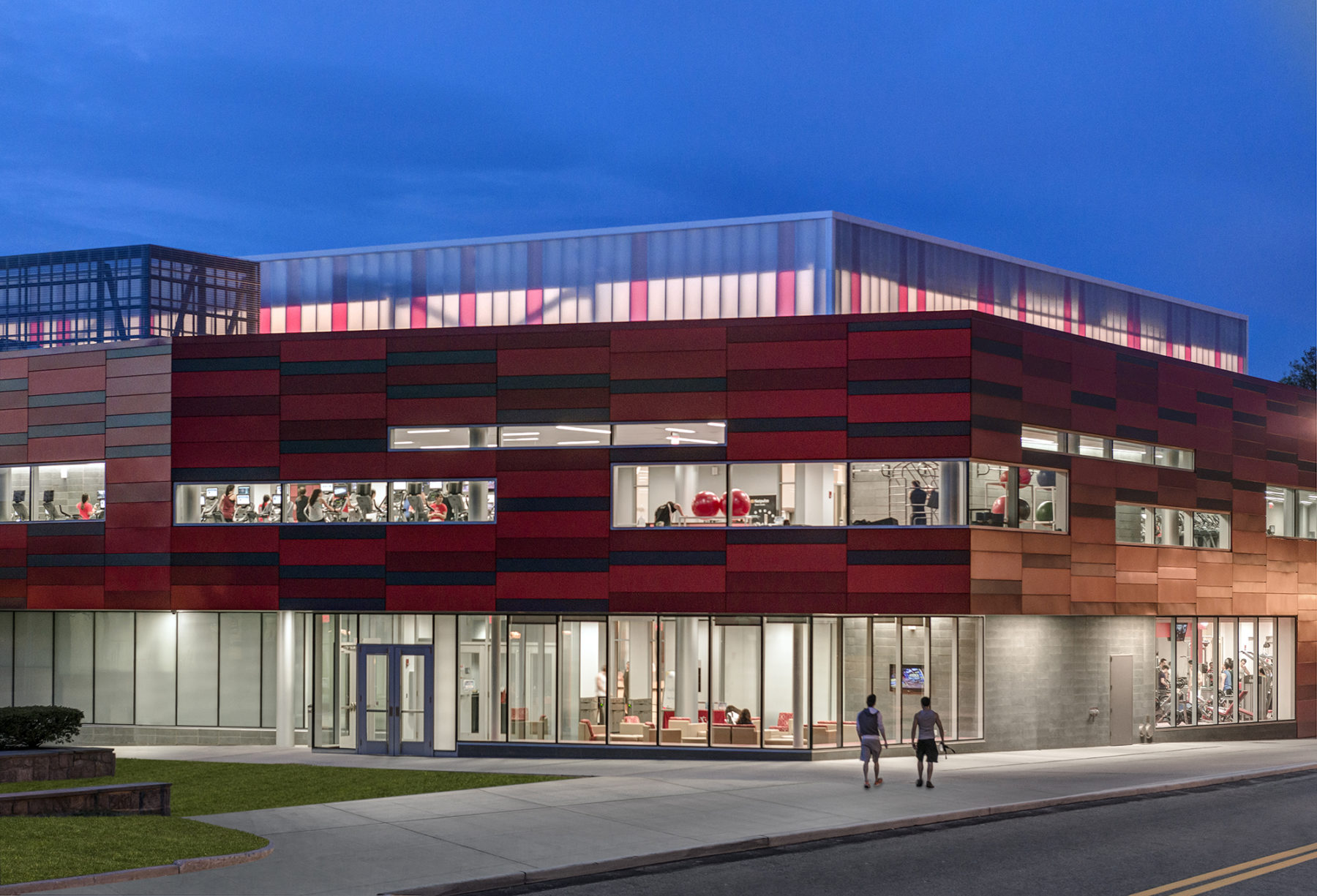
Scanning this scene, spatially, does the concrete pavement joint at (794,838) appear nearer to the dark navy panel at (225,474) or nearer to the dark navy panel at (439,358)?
the dark navy panel at (439,358)

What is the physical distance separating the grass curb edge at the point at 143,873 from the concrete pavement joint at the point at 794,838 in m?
2.69

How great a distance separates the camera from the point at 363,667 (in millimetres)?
32656

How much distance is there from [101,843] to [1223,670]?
32.1 metres

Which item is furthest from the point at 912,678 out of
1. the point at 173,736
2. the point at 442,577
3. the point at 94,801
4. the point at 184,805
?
the point at 173,736

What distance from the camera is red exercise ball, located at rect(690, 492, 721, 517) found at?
1232 inches

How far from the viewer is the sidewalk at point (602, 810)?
17156 mm

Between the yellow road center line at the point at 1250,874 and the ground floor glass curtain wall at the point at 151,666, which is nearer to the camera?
the yellow road center line at the point at 1250,874

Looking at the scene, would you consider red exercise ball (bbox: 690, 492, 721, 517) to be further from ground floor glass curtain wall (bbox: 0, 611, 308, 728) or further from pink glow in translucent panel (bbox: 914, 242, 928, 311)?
ground floor glass curtain wall (bbox: 0, 611, 308, 728)

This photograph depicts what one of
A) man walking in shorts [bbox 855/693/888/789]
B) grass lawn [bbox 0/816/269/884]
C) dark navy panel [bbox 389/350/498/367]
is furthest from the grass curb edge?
dark navy panel [bbox 389/350/498/367]

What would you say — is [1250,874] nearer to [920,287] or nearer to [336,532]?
[920,287]

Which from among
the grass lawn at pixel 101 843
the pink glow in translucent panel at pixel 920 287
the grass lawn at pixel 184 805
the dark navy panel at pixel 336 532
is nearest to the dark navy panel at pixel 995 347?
the pink glow in translucent panel at pixel 920 287

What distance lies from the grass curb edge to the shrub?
1139 centimetres

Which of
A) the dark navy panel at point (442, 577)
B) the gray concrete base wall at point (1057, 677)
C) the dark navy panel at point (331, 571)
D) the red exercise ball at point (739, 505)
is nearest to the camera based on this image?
the red exercise ball at point (739, 505)

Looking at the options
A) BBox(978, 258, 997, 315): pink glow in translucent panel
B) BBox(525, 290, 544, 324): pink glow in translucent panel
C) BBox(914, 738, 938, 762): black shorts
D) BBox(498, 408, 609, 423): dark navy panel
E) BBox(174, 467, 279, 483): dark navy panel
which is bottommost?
BBox(914, 738, 938, 762): black shorts
